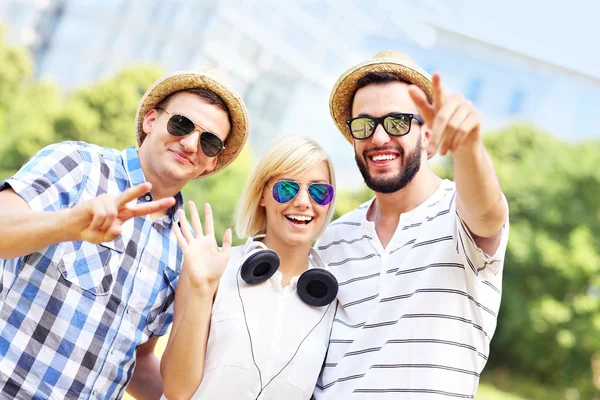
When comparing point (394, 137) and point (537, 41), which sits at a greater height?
point (537, 41)

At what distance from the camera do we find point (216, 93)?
334 centimetres

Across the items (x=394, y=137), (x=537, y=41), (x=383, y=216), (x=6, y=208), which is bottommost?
(x=6, y=208)

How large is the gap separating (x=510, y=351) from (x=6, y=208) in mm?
15949

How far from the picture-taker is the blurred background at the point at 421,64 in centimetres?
1583

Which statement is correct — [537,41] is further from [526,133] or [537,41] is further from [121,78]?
[121,78]

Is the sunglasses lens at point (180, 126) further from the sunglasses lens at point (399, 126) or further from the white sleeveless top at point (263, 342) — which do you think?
the sunglasses lens at point (399, 126)

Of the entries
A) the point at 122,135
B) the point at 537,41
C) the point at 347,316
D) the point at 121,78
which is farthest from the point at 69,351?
the point at 537,41

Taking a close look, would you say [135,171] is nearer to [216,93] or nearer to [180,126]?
[180,126]

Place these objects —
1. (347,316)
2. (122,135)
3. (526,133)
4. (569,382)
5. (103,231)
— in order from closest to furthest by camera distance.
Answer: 1. (103,231)
2. (347,316)
3. (569,382)
4. (122,135)
5. (526,133)

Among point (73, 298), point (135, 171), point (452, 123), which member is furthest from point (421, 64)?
point (452, 123)

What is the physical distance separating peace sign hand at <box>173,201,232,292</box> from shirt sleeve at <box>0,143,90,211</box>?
46cm

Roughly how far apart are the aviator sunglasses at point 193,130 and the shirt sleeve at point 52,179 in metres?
0.44

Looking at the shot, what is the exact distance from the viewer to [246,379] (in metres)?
2.87

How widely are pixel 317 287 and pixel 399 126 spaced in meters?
0.82
